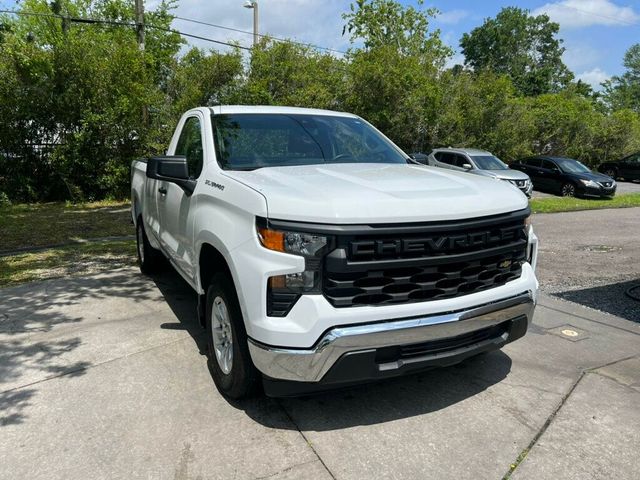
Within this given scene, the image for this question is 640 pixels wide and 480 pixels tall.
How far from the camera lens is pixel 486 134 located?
74.2 ft

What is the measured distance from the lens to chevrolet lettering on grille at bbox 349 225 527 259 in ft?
9.04

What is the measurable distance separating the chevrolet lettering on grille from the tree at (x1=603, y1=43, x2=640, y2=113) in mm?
65945

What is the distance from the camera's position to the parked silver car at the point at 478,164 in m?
16.1

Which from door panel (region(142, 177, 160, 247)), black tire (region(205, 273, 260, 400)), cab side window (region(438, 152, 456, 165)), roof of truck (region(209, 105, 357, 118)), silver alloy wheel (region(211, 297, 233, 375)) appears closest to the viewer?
black tire (region(205, 273, 260, 400))

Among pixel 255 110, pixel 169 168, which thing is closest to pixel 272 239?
pixel 169 168

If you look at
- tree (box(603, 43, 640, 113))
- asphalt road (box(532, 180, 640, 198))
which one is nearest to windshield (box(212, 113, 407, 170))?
asphalt road (box(532, 180, 640, 198))

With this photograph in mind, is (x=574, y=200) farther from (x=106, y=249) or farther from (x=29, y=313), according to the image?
(x=29, y=313)

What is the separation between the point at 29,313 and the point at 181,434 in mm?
2865

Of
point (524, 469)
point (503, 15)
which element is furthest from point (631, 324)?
point (503, 15)

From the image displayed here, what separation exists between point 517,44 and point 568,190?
73.0 meters

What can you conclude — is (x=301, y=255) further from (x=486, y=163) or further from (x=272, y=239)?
(x=486, y=163)

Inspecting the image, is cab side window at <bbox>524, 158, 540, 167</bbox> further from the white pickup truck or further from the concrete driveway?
the white pickup truck

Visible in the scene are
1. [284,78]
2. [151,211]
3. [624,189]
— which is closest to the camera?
[151,211]

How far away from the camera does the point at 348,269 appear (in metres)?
2.72
